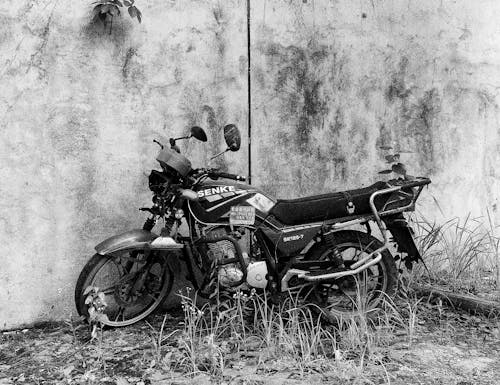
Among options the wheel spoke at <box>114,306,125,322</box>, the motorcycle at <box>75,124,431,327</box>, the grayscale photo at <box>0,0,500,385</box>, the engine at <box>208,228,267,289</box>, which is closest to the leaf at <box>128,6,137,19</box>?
the grayscale photo at <box>0,0,500,385</box>

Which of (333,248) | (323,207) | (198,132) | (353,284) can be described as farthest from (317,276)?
(198,132)

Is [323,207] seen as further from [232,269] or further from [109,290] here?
[109,290]

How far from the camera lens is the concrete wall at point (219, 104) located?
4.48 metres

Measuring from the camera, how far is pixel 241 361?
396cm

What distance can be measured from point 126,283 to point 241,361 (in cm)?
110

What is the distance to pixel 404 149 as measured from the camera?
5570 mm

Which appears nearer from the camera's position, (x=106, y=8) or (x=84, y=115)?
(x=106, y=8)

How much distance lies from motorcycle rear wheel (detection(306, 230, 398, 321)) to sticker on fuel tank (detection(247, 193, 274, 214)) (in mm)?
502

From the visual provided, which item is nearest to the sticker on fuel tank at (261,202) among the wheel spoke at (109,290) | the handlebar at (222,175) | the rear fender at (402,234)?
the handlebar at (222,175)

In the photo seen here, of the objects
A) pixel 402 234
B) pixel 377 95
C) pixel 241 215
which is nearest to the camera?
pixel 241 215

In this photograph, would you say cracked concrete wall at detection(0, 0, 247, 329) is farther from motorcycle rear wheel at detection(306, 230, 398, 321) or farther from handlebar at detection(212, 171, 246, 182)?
motorcycle rear wheel at detection(306, 230, 398, 321)

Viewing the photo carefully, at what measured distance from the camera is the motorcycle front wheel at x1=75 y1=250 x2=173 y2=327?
4.36 metres

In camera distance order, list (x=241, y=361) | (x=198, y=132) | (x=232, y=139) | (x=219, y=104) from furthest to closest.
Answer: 1. (x=219, y=104)
2. (x=198, y=132)
3. (x=232, y=139)
4. (x=241, y=361)

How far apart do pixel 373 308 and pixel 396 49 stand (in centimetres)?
239
